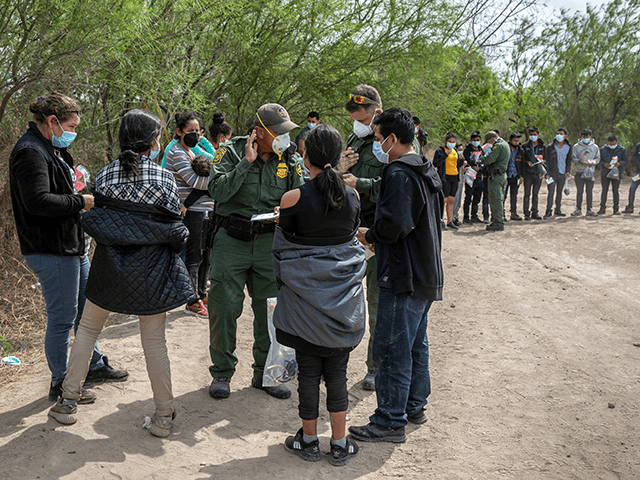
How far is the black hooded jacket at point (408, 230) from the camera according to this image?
3363 millimetres

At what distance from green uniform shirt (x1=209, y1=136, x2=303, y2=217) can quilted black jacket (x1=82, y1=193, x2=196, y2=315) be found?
65cm

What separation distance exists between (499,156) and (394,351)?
878cm

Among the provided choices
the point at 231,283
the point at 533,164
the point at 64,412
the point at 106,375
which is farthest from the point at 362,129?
the point at 533,164

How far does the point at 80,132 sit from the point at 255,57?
3.23 meters

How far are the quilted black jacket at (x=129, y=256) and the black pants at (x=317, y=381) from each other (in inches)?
34.4

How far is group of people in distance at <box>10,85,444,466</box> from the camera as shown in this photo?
3.11m

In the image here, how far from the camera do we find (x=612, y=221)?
477 inches

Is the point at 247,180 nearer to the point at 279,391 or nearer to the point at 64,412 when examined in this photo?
the point at 279,391

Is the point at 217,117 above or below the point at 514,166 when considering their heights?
above

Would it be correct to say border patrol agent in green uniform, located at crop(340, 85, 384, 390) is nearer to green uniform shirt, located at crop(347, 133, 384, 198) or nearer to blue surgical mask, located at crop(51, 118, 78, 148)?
green uniform shirt, located at crop(347, 133, 384, 198)

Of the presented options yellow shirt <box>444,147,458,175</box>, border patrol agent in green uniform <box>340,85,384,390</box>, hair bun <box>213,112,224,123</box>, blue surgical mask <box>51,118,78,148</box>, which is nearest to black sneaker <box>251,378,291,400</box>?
border patrol agent in green uniform <box>340,85,384,390</box>

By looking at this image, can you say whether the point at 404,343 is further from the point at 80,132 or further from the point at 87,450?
the point at 80,132

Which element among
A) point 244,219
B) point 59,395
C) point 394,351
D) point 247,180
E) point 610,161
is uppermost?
point 610,161

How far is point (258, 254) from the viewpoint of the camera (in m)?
4.04
